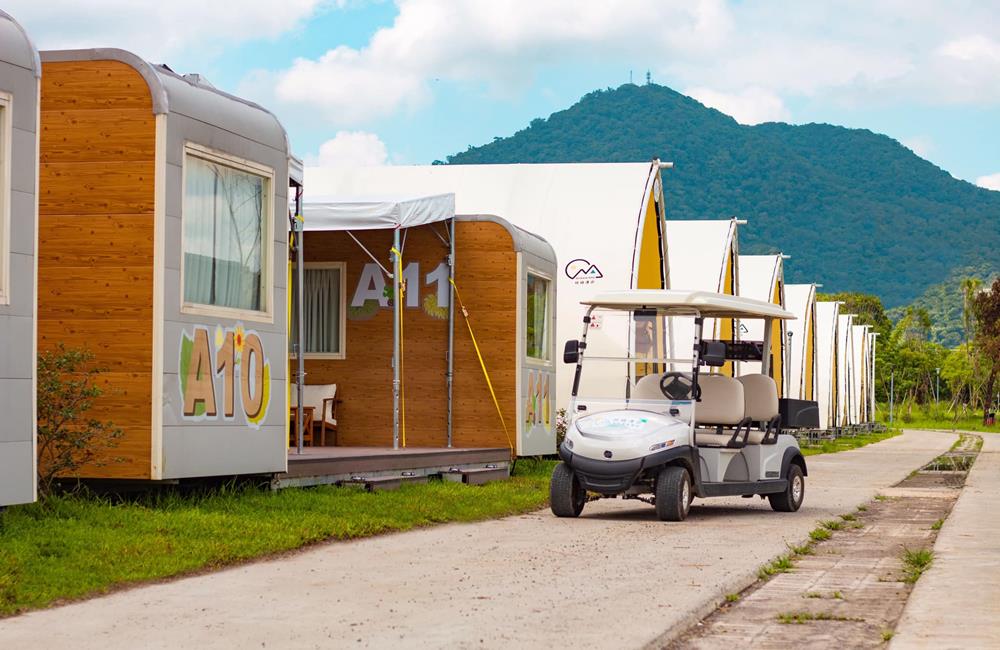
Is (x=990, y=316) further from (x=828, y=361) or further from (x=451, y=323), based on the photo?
(x=451, y=323)

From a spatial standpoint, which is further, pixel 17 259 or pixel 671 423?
pixel 671 423

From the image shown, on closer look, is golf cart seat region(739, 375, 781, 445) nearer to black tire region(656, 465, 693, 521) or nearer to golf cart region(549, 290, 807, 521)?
golf cart region(549, 290, 807, 521)

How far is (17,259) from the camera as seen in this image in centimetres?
1029

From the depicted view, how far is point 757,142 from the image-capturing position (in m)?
160

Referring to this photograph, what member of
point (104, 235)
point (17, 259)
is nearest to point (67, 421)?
point (104, 235)

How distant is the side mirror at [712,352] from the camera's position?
48.8 feet

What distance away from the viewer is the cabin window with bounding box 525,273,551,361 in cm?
2048

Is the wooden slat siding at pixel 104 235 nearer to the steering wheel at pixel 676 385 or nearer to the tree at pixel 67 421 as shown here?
the tree at pixel 67 421

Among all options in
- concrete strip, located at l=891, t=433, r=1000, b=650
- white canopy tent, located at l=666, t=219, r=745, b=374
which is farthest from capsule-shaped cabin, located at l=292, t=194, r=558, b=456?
white canopy tent, located at l=666, t=219, r=745, b=374

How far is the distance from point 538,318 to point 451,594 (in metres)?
12.1

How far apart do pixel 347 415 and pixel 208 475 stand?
22.4 feet

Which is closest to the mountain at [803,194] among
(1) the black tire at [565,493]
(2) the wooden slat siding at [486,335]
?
(2) the wooden slat siding at [486,335]

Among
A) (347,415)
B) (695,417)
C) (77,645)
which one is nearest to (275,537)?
(77,645)

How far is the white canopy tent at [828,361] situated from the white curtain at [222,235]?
5088 centimetres
